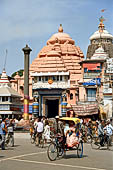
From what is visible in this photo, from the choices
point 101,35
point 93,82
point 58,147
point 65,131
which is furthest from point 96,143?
point 101,35

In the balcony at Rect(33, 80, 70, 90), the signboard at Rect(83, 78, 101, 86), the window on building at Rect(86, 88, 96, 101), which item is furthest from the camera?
the balcony at Rect(33, 80, 70, 90)

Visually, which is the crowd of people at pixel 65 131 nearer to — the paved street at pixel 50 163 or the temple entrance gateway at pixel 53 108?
the paved street at pixel 50 163

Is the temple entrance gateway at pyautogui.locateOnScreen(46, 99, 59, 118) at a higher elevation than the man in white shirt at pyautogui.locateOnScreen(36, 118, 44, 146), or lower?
higher

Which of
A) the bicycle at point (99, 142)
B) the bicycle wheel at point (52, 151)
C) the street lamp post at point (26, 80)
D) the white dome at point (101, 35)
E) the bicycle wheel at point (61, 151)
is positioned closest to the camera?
the bicycle wheel at point (52, 151)

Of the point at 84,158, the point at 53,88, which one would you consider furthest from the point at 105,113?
the point at 84,158

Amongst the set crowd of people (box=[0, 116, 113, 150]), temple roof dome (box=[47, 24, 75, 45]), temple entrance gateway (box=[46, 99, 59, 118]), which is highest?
temple roof dome (box=[47, 24, 75, 45])

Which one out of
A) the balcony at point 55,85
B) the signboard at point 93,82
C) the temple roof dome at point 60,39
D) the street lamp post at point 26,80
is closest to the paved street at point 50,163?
the street lamp post at point 26,80

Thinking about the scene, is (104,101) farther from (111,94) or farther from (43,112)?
(43,112)

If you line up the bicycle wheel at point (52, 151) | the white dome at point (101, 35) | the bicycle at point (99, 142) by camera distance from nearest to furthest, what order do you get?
the bicycle wheel at point (52, 151)
the bicycle at point (99, 142)
the white dome at point (101, 35)

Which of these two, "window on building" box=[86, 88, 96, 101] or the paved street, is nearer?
the paved street

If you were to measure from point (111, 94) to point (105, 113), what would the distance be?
11.1 feet

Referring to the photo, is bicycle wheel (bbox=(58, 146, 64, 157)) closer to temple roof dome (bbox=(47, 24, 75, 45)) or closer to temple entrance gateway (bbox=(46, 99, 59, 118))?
temple entrance gateway (bbox=(46, 99, 59, 118))

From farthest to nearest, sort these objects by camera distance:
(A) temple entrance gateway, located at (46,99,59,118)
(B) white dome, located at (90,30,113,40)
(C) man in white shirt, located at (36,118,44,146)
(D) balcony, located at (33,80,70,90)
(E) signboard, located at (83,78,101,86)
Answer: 1. (B) white dome, located at (90,30,113,40)
2. (A) temple entrance gateway, located at (46,99,59,118)
3. (D) balcony, located at (33,80,70,90)
4. (E) signboard, located at (83,78,101,86)
5. (C) man in white shirt, located at (36,118,44,146)

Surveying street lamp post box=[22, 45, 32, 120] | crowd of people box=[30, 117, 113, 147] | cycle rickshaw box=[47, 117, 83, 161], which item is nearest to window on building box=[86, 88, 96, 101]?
street lamp post box=[22, 45, 32, 120]
